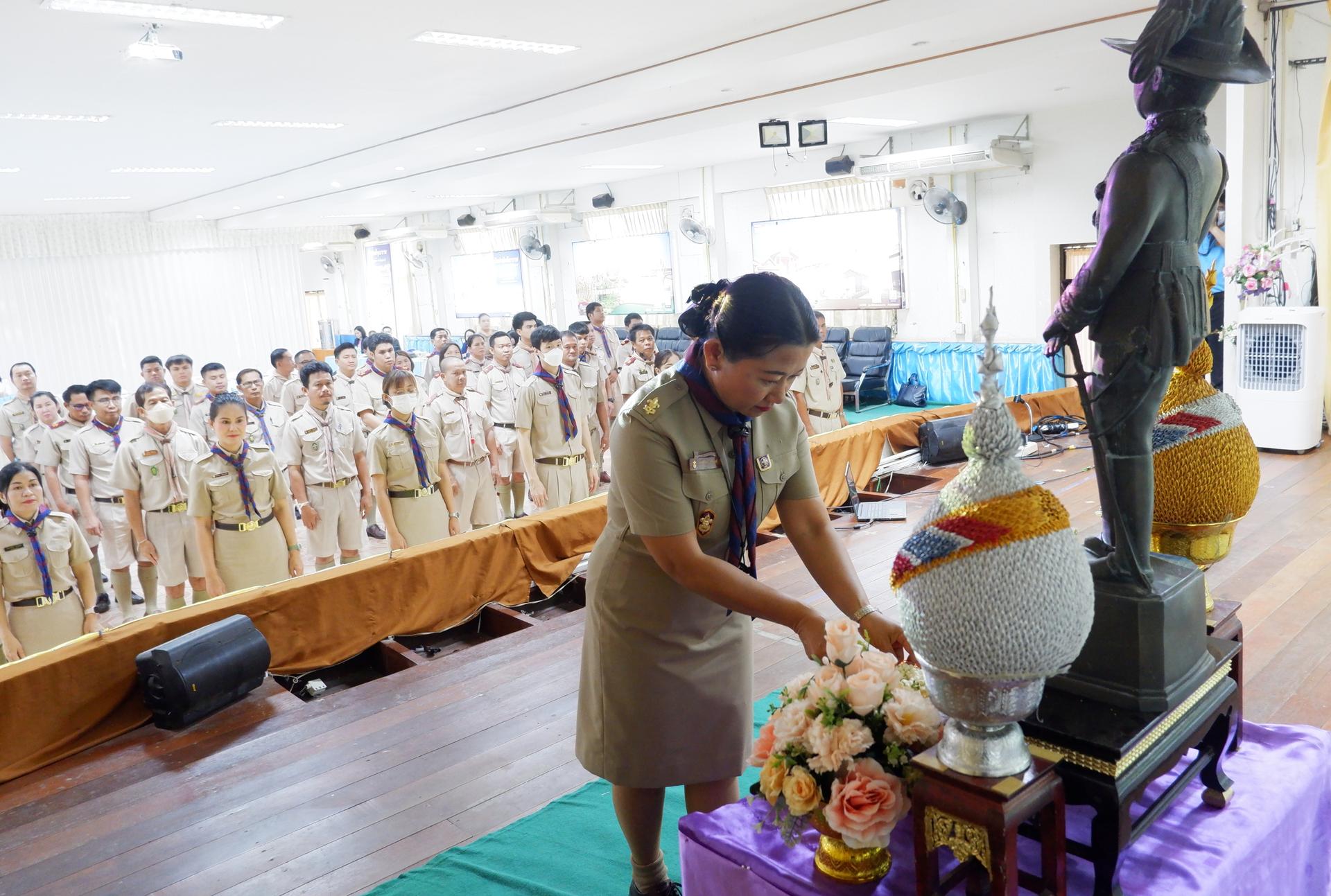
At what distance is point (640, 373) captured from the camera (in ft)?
25.6

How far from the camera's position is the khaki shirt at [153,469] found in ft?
17.0

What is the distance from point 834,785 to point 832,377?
6.60 meters

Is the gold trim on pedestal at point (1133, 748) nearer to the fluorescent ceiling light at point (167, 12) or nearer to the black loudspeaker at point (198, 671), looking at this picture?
the black loudspeaker at point (198, 671)

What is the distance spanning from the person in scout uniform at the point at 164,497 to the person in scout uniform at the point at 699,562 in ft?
13.2

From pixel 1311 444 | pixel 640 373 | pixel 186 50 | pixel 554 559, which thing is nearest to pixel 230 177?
pixel 186 50

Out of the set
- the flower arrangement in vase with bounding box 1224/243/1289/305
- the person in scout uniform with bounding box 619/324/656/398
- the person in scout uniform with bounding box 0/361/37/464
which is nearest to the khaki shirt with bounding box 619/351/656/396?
the person in scout uniform with bounding box 619/324/656/398

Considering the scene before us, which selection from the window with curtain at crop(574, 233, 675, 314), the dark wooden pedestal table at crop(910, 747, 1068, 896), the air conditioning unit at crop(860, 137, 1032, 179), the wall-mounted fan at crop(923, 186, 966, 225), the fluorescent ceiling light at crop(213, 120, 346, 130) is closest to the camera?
the dark wooden pedestal table at crop(910, 747, 1068, 896)

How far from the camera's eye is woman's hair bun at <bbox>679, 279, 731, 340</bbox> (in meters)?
1.70

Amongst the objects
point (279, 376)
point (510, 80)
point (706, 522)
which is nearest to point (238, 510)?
point (706, 522)

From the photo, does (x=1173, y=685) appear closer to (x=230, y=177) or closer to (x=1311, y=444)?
(x=1311, y=444)

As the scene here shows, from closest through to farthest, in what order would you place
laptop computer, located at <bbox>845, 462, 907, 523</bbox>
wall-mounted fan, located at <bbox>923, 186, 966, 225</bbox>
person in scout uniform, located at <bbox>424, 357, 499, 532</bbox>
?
laptop computer, located at <bbox>845, 462, 907, 523</bbox>, person in scout uniform, located at <bbox>424, 357, 499, 532</bbox>, wall-mounted fan, located at <bbox>923, 186, 966, 225</bbox>

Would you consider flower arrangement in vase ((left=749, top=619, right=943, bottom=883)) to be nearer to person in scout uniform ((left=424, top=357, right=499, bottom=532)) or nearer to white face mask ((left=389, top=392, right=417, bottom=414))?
white face mask ((left=389, top=392, right=417, bottom=414))

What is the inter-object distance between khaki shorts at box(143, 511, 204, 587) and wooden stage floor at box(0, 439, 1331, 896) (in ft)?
7.28

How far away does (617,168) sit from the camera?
13.8 metres
